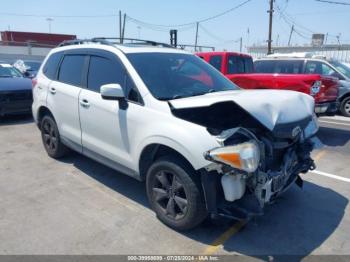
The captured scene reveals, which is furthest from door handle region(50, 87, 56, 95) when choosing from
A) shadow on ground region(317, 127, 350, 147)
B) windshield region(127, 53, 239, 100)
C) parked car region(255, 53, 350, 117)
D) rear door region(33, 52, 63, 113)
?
parked car region(255, 53, 350, 117)

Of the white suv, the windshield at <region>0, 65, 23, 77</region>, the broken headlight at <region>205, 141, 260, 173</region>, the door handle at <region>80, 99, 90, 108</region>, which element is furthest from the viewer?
the windshield at <region>0, 65, 23, 77</region>

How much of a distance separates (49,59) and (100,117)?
7.33 feet

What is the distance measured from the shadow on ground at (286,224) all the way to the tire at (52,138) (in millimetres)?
1196

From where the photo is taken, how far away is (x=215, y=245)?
132 inches

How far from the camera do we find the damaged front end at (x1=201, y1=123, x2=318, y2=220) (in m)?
2.92

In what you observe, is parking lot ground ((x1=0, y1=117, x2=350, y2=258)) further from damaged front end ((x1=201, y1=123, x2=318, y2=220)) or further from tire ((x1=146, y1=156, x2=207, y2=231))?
damaged front end ((x1=201, y1=123, x2=318, y2=220))

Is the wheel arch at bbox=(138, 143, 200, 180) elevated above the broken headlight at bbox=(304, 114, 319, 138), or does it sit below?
below

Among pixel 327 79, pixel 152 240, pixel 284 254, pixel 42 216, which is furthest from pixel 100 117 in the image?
pixel 327 79

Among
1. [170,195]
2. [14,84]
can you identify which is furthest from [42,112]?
[14,84]

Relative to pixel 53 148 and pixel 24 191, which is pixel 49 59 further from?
pixel 24 191

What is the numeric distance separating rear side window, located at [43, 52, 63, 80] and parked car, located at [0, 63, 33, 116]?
3478 millimetres

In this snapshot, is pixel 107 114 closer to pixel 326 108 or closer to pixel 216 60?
pixel 326 108

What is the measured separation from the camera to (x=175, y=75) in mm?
4227

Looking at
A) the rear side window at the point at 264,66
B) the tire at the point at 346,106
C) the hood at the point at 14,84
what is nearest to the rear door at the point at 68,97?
the hood at the point at 14,84
